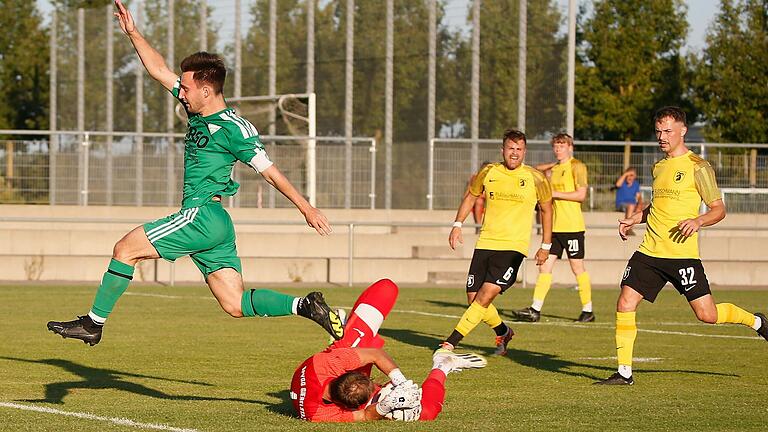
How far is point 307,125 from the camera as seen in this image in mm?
31438

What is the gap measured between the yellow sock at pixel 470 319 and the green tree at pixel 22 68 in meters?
30.7

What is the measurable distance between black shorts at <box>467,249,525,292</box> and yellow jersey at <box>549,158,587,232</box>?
4342 mm

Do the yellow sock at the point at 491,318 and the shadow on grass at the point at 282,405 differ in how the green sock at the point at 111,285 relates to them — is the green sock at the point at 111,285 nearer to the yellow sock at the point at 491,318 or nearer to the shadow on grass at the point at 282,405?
the shadow on grass at the point at 282,405

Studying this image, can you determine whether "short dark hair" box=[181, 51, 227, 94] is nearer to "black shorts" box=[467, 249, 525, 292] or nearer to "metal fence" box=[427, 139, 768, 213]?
"black shorts" box=[467, 249, 525, 292]

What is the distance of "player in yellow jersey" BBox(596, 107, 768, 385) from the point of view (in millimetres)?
10781

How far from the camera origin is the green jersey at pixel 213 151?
28.9ft

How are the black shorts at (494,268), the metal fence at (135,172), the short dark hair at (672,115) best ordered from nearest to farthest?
1. the short dark hair at (672,115)
2. the black shorts at (494,268)
3. the metal fence at (135,172)

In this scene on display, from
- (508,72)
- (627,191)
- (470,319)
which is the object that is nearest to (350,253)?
(627,191)

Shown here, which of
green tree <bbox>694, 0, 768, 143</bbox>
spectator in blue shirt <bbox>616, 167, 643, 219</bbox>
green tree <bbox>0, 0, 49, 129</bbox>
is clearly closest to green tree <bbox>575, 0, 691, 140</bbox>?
green tree <bbox>694, 0, 768, 143</bbox>

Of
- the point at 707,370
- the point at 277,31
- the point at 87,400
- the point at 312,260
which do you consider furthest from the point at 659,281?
the point at 277,31

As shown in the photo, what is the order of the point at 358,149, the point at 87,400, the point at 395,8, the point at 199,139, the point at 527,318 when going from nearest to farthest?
the point at 199,139, the point at 87,400, the point at 527,318, the point at 358,149, the point at 395,8

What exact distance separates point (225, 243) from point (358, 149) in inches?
765

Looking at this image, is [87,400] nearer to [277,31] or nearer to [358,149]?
[358,149]

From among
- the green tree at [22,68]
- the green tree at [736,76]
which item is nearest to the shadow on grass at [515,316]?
the green tree at [736,76]
